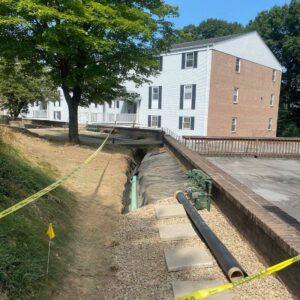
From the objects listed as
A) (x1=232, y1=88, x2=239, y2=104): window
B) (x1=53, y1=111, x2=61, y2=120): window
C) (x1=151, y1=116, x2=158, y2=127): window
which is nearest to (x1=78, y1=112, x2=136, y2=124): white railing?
(x1=151, y1=116, x2=158, y2=127): window

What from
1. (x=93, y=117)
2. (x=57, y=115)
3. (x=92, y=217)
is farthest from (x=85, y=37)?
(x=57, y=115)

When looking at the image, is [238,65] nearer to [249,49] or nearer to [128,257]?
[249,49]

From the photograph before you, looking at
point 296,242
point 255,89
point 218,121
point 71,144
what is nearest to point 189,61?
point 218,121

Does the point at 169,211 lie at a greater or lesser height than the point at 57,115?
lesser

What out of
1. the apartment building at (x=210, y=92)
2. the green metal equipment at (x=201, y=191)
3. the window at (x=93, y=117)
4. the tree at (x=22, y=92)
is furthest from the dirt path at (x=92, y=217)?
the window at (x=93, y=117)

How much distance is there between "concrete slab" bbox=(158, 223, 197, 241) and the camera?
574 cm

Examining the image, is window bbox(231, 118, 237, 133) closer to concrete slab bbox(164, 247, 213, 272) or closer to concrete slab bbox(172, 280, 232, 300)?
concrete slab bbox(164, 247, 213, 272)

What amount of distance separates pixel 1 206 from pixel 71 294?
6.02 ft

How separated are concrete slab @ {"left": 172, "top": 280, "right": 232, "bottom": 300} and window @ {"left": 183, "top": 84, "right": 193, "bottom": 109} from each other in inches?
1089

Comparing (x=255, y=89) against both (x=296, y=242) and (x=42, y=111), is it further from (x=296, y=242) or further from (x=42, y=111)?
(x=296, y=242)

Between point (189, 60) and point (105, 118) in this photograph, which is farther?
point (105, 118)

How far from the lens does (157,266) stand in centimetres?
484

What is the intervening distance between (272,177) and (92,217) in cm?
772

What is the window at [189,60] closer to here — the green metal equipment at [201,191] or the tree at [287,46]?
the tree at [287,46]
